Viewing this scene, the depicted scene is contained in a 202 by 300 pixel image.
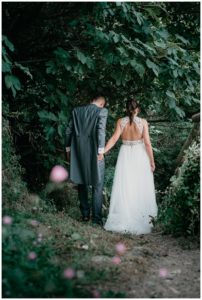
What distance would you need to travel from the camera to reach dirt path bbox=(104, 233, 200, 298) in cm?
389

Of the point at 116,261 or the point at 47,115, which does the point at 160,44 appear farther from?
the point at 116,261

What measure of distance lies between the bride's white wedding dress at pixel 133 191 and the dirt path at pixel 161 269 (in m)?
1.07

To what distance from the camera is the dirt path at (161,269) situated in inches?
153

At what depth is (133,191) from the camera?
290 inches

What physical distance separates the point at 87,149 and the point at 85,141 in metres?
0.14

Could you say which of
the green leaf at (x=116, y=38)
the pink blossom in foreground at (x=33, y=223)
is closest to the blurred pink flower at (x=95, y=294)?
the pink blossom in foreground at (x=33, y=223)

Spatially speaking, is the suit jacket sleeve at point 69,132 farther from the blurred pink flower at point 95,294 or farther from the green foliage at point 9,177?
the blurred pink flower at point 95,294

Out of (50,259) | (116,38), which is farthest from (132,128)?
(50,259)

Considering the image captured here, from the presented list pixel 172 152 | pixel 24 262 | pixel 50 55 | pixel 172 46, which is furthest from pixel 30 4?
pixel 172 152

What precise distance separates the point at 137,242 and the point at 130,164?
1.83 metres

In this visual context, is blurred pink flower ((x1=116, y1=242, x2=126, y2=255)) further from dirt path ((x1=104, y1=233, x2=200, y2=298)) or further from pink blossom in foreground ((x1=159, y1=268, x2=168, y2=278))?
pink blossom in foreground ((x1=159, y1=268, x2=168, y2=278))

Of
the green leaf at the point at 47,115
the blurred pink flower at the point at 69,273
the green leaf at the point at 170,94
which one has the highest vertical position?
the green leaf at the point at 170,94

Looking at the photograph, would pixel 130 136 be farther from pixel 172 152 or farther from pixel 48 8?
pixel 172 152

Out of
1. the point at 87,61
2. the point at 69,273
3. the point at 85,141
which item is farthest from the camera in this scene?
the point at 85,141
